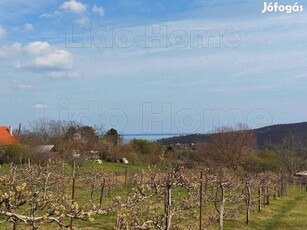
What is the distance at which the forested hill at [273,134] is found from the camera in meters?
57.9

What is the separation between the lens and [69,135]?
145 feet

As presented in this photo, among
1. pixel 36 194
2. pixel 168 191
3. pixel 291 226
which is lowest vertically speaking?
pixel 291 226

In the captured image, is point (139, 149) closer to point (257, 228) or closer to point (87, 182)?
point (87, 182)

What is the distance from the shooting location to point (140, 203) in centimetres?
793

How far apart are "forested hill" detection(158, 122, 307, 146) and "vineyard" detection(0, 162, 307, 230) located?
2997cm

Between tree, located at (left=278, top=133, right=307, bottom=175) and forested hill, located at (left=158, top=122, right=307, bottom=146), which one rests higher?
forested hill, located at (left=158, top=122, right=307, bottom=146)

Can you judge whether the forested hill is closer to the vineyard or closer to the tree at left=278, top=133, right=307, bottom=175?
the tree at left=278, top=133, right=307, bottom=175

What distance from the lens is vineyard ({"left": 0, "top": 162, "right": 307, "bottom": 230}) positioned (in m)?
3.23

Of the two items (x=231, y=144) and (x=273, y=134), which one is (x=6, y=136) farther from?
(x=273, y=134)

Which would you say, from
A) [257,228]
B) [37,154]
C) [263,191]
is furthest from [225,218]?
[37,154]

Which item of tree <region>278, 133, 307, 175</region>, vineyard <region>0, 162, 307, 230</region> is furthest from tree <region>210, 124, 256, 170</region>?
vineyard <region>0, 162, 307, 230</region>

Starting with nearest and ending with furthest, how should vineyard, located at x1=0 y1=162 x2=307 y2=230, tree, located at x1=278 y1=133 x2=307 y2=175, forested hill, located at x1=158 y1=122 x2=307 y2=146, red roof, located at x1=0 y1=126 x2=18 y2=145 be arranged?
vineyard, located at x1=0 y1=162 x2=307 y2=230 → red roof, located at x1=0 y1=126 x2=18 y2=145 → tree, located at x1=278 y1=133 x2=307 y2=175 → forested hill, located at x1=158 y1=122 x2=307 y2=146

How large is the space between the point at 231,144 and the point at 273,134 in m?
19.4

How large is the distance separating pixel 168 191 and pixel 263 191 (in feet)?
52.0
